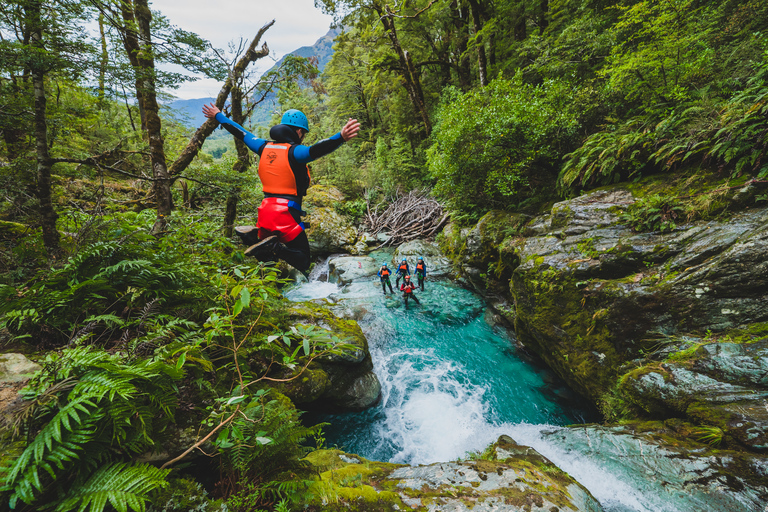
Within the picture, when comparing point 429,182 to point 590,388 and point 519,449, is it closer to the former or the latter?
point 590,388

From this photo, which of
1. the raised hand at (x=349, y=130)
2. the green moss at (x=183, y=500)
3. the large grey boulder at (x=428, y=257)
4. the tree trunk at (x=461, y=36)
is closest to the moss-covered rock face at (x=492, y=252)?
the large grey boulder at (x=428, y=257)

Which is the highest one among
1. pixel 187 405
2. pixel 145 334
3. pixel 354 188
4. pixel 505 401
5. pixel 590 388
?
pixel 354 188

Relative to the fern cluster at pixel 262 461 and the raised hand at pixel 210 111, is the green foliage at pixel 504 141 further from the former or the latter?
the fern cluster at pixel 262 461

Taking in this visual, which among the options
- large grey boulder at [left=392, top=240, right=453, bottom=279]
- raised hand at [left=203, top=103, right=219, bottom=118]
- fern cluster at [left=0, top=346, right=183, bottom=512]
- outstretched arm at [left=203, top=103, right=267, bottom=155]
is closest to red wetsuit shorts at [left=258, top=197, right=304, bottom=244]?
outstretched arm at [left=203, top=103, right=267, bottom=155]

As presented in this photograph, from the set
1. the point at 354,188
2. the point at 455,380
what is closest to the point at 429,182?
the point at 354,188

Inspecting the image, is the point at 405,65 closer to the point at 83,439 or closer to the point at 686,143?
the point at 686,143

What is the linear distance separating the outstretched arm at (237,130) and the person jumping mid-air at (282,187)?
0.02m

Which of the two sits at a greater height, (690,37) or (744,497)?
(690,37)

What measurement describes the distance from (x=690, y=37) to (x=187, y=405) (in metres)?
10.1

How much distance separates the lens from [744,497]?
2.49 meters

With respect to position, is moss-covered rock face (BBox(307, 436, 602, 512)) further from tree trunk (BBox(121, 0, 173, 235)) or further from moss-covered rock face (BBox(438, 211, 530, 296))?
moss-covered rock face (BBox(438, 211, 530, 296))

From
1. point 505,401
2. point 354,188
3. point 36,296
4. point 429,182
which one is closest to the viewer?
point 36,296

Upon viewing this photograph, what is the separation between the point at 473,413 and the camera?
206 inches

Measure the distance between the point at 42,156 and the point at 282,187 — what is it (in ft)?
9.94
